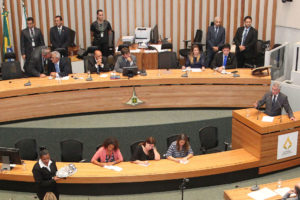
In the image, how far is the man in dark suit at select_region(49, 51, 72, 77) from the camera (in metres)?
9.71

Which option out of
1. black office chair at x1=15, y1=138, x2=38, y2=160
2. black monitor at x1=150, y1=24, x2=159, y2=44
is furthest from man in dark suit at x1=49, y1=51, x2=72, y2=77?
black monitor at x1=150, y1=24, x2=159, y2=44

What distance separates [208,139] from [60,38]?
577cm

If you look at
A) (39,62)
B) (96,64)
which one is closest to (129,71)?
(96,64)

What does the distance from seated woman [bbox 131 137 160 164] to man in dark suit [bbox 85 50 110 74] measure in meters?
3.50

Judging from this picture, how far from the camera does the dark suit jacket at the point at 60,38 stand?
11531 millimetres

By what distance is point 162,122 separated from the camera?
29.6 ft

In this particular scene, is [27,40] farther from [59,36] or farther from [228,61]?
[228,61]

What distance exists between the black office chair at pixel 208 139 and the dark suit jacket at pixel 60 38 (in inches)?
217

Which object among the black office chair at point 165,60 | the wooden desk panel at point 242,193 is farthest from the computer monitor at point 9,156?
the black office chair at point 165,60

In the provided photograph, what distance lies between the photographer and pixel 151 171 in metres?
6.62

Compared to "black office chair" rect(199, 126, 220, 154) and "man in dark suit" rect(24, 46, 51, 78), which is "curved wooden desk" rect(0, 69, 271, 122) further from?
"black office chair" rect(199, 126, 220, 154)

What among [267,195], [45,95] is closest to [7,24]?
[45,95]

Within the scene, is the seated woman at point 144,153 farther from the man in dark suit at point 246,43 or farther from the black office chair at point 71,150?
the man in dark suit at point 246,43

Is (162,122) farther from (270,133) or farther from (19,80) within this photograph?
(19,80)
